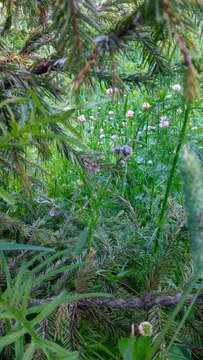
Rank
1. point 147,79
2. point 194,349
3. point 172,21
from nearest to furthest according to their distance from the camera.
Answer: point 172,21, point 194,349, point 147,79

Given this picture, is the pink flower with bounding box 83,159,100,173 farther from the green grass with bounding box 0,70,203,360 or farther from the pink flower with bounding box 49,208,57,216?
the pink flower with bounding box 49,208,57,216

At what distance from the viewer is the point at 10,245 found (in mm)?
799

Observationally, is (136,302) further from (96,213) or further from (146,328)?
(96,213)

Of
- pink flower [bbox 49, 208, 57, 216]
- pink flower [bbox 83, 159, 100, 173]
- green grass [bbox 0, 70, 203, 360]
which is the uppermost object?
pink flower [bbox 83, 159, 100, 173]

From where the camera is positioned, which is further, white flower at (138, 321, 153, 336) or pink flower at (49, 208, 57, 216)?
pink flower at (49, 208, 57, 216)

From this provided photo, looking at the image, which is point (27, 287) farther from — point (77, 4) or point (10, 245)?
point (77, 4)

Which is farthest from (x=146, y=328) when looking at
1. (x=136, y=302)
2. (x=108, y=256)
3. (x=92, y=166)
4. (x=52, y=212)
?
(x=52, y=212)

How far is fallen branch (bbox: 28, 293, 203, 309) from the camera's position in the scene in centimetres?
91

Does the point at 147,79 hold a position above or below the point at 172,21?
below

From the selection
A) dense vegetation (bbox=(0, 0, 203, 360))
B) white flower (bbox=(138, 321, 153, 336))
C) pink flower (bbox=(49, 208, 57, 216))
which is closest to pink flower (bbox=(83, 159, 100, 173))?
dense vegetation (bbox=(0, 0, 203, 360))

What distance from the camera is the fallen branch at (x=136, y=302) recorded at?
908mm

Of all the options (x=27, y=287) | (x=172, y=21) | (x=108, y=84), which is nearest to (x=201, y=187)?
(x=172, y=21)

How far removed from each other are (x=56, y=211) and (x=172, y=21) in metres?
1.07

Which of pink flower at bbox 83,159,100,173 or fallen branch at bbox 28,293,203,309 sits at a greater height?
pink flower at bbox 83,159,100,173
